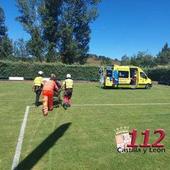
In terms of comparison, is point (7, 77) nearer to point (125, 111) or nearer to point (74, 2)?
point (74, 2)

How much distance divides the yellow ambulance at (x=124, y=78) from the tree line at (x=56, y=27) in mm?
24769

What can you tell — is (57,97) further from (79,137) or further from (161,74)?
(161,74)

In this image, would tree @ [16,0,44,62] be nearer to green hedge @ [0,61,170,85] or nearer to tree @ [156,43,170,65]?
green hedge @ [0,61,170,85]

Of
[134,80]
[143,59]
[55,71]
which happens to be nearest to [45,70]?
[55,71]

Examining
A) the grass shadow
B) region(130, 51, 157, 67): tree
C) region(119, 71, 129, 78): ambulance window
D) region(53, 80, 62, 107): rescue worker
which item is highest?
region(130, 51, 157, 67): tree

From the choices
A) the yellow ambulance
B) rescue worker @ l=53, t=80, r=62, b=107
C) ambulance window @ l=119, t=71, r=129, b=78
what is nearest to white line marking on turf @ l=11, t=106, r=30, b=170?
rescue worker @ l=53, t=80, r=62, b=107

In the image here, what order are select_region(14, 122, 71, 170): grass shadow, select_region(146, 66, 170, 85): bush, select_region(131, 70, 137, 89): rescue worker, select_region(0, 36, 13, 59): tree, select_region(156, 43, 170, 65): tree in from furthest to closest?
select_region(156, 43, 170, 65): tree < select_region(0, 36, 13, 59): tree < select_region(146, 66, 170, 85): bush < select_region(131, 70, 137, 89): rescue worker < select_region(14, 122, 71, 170): grass shadow

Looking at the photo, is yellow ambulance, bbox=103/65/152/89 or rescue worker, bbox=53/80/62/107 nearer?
rescue worker, bbox=53/80/62/107

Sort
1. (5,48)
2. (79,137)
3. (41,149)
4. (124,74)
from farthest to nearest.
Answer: (5,48), (124,74), (79,137), (41,149)

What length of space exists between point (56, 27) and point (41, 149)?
5388 cm

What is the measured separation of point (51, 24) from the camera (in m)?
62.1

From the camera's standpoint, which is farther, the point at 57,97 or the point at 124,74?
the point at 124,74

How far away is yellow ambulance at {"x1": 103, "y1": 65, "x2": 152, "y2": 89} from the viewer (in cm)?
3716

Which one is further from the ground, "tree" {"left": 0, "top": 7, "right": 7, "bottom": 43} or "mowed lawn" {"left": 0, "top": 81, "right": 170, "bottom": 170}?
"tree" {"left": 0, "top": 7, "right": 7, "bottom": 43}
